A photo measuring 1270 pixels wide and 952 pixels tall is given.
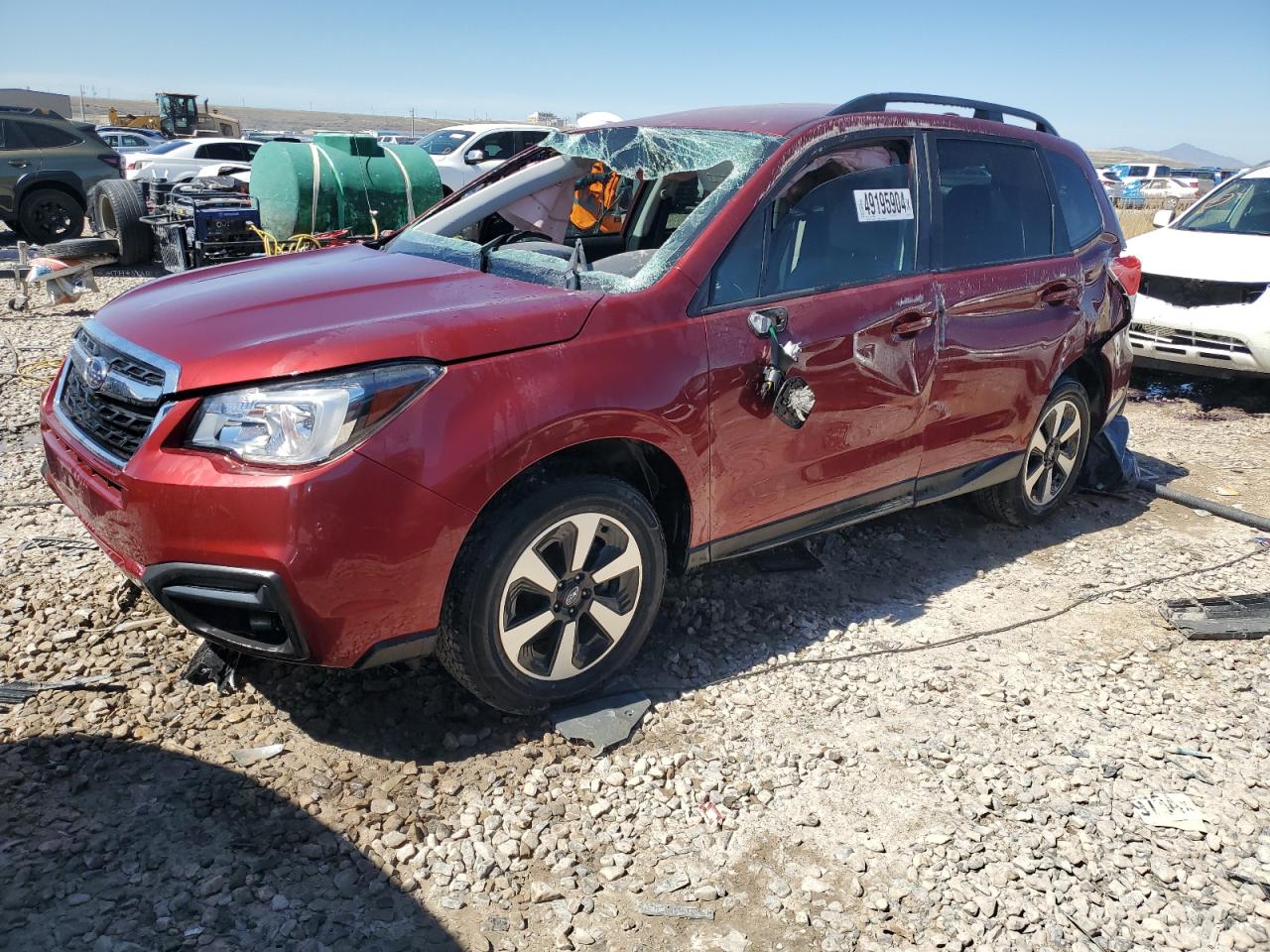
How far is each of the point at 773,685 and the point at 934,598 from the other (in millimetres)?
1109

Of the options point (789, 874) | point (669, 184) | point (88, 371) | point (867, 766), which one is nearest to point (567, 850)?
point (789, 874)

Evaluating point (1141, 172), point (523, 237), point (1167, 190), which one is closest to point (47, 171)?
point (523, 237)

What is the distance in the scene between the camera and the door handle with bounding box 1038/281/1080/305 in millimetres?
4344

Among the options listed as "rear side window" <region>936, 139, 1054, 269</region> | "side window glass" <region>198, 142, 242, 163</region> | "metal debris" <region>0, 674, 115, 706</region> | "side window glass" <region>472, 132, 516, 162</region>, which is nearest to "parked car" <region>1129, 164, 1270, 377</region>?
"rear side window" <region>936, 139, 1054, 269</region>

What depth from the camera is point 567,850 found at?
2635 millimetres

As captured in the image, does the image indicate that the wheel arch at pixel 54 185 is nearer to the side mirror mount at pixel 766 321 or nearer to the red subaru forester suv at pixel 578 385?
the red subaru forester suv at pixel 578 385

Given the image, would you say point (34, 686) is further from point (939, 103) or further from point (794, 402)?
point (939, 103)

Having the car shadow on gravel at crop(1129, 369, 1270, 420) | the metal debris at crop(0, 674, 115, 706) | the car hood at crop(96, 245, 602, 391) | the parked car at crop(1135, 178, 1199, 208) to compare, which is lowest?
the metal debris at crop(0, 674, 115, 706)

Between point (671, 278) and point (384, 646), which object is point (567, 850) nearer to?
point (384, 646)

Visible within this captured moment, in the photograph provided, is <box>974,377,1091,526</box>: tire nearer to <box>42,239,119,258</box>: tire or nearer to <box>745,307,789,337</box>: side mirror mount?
<box>745,307,789,337</box>: side mirror mount

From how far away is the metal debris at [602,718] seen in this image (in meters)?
3.05

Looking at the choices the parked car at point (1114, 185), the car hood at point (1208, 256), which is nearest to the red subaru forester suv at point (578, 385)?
the car hood at point (1208, 256)

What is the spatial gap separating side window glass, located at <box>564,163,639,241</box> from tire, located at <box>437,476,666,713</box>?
1.73 metres

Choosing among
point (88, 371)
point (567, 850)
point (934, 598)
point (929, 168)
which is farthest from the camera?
point (934, 598)
